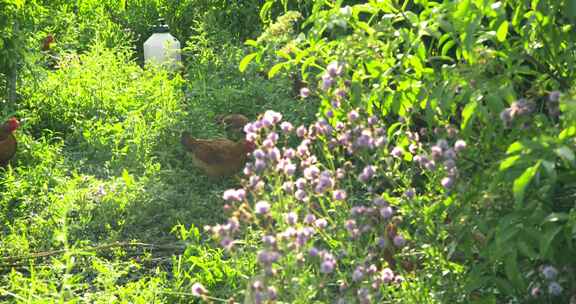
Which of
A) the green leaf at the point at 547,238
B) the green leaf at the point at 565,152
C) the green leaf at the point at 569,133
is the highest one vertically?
the green leaf at the point at 565,152

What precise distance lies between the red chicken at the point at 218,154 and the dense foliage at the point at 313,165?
10 cm

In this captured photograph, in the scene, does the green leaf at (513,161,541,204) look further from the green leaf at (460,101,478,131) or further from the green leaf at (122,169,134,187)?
the green leaf at (122,169,134,187)

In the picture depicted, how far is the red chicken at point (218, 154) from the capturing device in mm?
4957

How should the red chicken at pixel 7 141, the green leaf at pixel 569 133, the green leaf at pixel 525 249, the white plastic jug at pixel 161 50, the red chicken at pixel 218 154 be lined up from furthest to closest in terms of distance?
1. the white plastic jug at pixel 161 50
2. the red chicken at pixel 7 141
3. the red chicken at pixel 218 154
4. the green leaf at pixel 525 249
5. the green leaf at pixel 569 133

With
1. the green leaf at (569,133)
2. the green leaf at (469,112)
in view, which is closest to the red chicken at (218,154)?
the green leaf at (469,112)

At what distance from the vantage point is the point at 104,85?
21.4 feet

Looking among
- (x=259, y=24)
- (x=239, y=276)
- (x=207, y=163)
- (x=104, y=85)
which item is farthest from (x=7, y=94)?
(x=239, y=276)

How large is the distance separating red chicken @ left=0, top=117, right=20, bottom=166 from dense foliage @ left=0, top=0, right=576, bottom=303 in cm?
16

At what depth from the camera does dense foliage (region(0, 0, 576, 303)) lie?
2541mm

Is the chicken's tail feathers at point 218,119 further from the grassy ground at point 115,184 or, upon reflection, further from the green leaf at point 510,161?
the green leaf at point 510,161

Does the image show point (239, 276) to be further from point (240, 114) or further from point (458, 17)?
point (240, 114)

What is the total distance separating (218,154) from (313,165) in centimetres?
198

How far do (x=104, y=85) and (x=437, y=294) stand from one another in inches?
161

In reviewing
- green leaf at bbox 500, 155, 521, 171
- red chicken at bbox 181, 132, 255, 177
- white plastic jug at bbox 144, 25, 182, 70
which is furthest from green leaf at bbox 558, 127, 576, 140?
white plastic jug at bbox 144, 25, 182, 70
